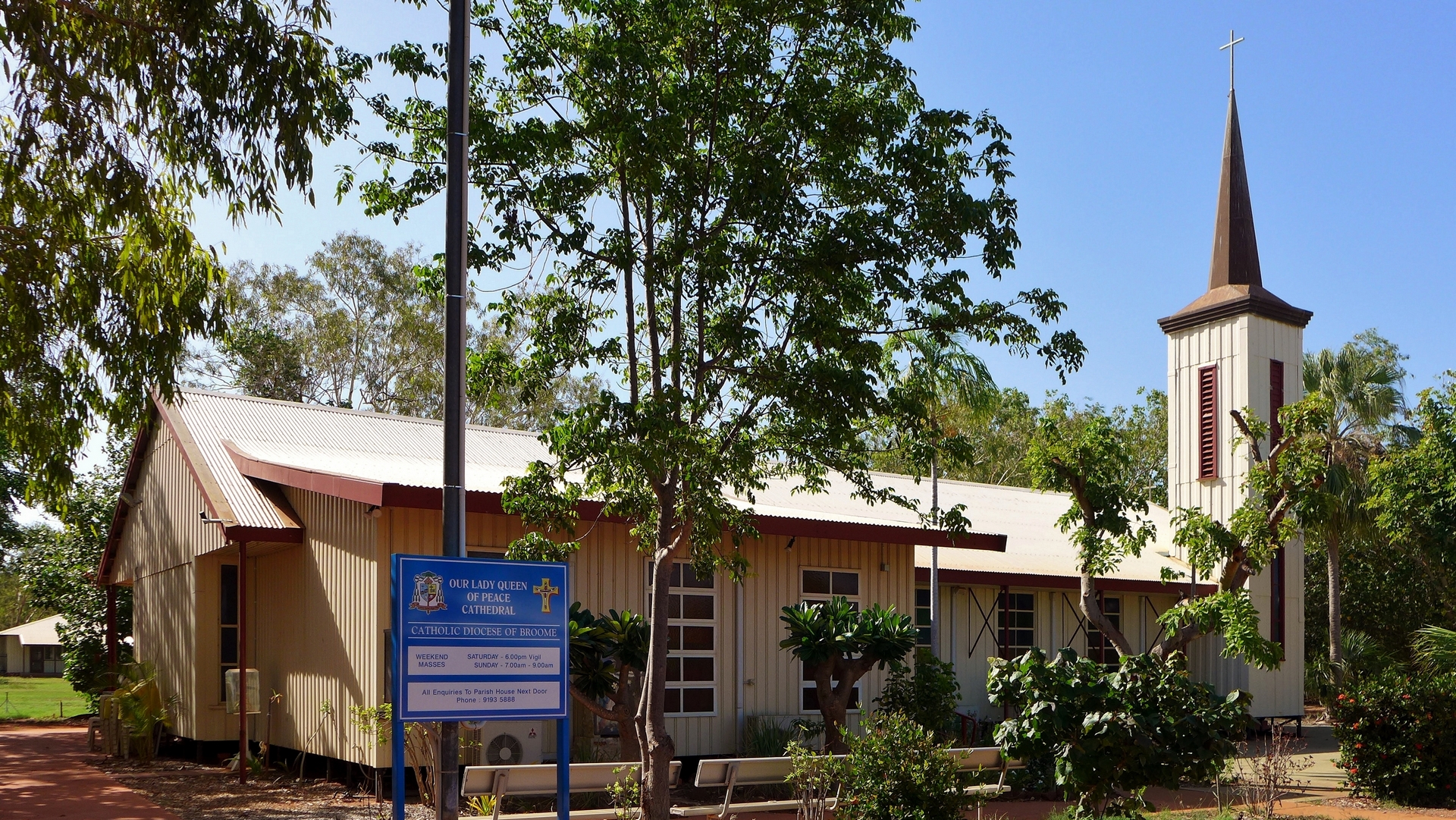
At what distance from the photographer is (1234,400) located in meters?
24.3

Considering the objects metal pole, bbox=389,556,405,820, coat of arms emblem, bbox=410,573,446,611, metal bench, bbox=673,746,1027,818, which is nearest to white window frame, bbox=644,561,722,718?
metal bench, bbox=673,746,1027,818

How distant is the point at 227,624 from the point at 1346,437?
81.3 ft

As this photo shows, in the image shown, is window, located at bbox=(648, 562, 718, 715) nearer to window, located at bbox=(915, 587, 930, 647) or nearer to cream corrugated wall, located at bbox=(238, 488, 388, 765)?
cream corrugated wall, located at bbox=(238, 488, 388, 765)

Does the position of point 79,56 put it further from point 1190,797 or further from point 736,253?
point 1190,797

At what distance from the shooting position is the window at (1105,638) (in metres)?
23.8

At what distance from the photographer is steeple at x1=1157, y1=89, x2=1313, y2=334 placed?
2448 centimetres

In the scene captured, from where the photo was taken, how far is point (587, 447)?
31.8 ft

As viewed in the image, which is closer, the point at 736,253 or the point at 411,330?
the point at 736,253

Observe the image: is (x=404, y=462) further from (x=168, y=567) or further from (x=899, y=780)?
(x=899, y=780)

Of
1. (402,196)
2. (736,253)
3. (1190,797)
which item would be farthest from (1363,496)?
(402,196)

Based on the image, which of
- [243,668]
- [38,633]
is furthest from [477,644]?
[38,633]

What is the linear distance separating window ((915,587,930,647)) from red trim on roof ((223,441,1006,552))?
144 inches

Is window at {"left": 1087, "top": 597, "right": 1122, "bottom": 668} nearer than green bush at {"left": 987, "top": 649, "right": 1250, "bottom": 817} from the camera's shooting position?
No

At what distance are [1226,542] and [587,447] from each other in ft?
24.7
